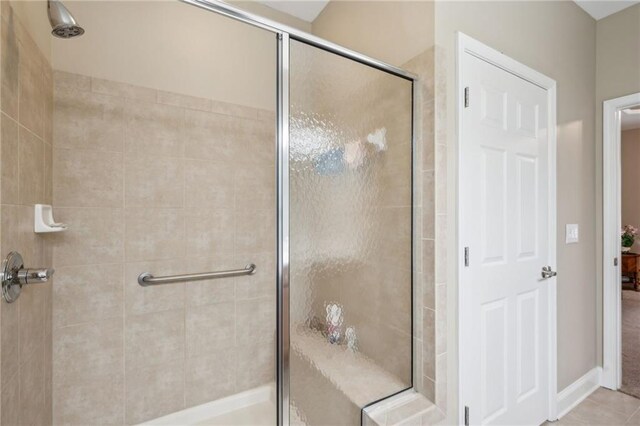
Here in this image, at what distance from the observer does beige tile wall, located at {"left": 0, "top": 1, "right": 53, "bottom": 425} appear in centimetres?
102

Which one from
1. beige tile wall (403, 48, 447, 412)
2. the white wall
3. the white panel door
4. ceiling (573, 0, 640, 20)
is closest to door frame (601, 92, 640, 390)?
ceiling (573, 0, 640, 20)

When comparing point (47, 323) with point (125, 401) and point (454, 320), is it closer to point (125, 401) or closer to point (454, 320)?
point (125, 401)

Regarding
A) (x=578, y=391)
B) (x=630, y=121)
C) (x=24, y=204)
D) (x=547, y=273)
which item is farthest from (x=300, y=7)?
(x=630, y=121)

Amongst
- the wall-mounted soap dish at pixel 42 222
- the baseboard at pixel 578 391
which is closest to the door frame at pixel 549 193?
the baseboard at pixel 578 391

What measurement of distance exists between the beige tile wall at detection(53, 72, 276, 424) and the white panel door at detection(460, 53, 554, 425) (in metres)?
1.24

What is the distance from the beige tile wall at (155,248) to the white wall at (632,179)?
628 cm

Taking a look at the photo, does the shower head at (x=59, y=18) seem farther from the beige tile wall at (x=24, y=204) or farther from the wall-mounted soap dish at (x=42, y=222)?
the wall-mounted soap dish at (x=42, y=222)

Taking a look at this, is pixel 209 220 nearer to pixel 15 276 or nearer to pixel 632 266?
pixel 15 276

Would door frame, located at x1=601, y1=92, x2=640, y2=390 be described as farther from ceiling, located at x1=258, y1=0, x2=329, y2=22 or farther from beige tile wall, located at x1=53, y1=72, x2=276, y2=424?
beige tile wall, located at x1=53, y1=72, x2=276, y2=424

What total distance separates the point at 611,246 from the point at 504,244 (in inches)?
51.1

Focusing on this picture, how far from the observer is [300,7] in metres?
2.32

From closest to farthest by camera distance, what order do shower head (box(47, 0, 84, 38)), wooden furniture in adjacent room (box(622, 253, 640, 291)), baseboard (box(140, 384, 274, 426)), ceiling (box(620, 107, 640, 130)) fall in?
shower head (box(47, 0, 84, 38)), baseboard (box(140, 384, 274, 426)), ceiling (box(620, 107, 640, 130)), wooden furniture in adjacent room (box(622, 253, 640, 291))

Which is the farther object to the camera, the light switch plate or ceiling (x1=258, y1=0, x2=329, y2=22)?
ceiling (x1=258, y1=0, x2=329, y2=22)

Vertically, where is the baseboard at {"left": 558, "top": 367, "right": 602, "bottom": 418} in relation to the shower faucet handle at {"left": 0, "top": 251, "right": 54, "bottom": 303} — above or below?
below
